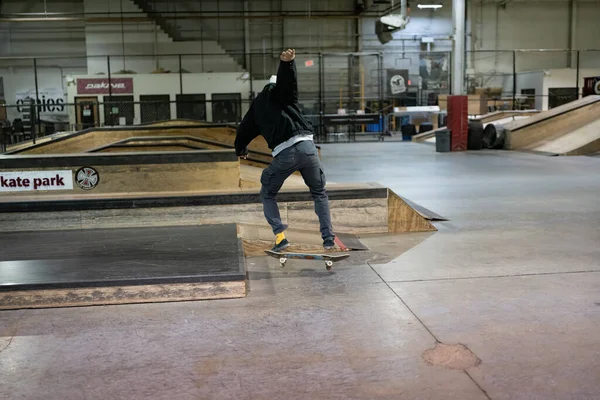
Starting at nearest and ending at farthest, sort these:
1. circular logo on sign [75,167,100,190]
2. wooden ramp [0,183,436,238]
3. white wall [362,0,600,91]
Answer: wooden ramp [0,183,436,238], circular logo on sign [75,167,100,190], white wall [362,0,600,91]

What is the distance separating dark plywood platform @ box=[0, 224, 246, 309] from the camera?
4652 mm

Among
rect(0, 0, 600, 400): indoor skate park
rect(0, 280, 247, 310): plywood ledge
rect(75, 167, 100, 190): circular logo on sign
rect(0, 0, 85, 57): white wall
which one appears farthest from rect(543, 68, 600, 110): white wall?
rect(0, 280, 247, 310): plywood ledge

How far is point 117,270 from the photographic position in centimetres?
493

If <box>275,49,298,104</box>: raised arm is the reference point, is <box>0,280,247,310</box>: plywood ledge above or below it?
below

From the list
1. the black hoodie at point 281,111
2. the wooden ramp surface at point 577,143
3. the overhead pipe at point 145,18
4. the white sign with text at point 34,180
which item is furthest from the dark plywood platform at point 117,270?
the overhead pipe at point 145,18

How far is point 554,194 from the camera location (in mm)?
10477

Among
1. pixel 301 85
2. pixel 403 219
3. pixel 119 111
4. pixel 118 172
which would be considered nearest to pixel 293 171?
pixel 403 219

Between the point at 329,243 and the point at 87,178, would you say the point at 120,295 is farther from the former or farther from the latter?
the point at 87,178

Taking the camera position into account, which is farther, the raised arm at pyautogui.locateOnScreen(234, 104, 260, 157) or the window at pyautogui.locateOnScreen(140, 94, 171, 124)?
the window at pyautogui.locateOnScreen(140, 94, 171, 124)

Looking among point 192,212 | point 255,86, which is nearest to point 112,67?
point 255,86

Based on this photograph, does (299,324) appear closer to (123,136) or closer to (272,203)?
(272,203)

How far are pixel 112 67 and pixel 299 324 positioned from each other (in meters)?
28.7

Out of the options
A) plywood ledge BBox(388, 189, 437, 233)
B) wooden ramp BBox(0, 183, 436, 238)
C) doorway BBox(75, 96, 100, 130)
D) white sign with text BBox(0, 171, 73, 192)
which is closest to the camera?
wooden ramp BBox(0, 183, 436, 238)

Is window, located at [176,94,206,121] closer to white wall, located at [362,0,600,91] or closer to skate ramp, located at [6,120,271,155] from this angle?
skate ramp, located at [6,120,271,155]
